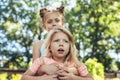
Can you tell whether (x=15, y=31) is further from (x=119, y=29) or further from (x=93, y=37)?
(x=119, y=29)

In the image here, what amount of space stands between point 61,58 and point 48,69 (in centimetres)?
14

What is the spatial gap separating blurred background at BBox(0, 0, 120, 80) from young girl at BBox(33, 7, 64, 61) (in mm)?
27447

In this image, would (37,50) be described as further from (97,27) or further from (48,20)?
(97,27)

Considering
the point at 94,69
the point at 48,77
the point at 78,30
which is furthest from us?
the point at 78,30

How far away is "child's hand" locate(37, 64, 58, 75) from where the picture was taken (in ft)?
9.02

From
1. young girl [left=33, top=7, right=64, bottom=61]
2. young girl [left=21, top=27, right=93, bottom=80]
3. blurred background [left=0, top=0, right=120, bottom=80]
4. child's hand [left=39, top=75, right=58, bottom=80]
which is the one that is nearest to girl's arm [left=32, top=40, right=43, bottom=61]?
young girl [left=33, top=7, right=64, bottom=61]

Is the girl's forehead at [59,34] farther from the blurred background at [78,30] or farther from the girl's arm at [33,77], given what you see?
the blurred background at [78,30]

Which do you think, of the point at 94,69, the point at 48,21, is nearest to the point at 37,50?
the point at 48,21

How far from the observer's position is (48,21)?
340cm

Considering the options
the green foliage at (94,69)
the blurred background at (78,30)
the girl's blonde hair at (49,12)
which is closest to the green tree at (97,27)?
the blurred background at (78,30)

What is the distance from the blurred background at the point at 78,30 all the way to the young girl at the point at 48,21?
2745cm

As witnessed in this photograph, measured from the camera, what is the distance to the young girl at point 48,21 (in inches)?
130

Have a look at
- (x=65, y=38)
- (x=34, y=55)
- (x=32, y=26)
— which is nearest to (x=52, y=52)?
(x=65, y=38)

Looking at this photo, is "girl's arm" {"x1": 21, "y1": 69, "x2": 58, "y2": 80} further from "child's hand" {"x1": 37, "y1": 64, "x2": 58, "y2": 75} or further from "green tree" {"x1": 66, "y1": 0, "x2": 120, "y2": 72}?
"green tree" {"x1": 66, "y1": 0, "x2": 120, "y2": 72}
